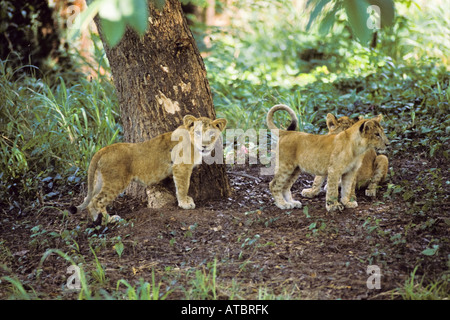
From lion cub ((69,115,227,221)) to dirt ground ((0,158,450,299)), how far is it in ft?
1.07

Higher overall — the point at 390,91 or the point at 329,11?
the point at 329,11

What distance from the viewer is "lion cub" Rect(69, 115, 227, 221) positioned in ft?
18.4

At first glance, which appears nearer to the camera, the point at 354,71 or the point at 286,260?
the point at 286,260

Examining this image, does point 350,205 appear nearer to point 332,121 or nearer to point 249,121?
point 332,121


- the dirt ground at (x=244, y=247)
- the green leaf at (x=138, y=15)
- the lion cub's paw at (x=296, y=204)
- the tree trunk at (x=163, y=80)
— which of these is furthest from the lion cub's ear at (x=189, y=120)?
the green leaf at (x=138, y=15)

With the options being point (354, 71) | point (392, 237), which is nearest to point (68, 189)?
point (392, 237)

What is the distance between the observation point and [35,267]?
4.97m

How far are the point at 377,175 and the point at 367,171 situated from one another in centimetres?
17

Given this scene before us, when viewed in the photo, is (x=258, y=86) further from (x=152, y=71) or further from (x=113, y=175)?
(x=113, y=175)

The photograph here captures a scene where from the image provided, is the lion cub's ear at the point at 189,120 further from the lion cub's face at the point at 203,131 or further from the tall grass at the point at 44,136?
the tall grass at the point at 44,136

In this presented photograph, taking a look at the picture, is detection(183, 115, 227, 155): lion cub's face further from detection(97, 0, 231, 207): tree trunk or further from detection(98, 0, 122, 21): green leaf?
detection(98, 0, 122, 21): green leaf

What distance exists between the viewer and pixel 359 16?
2.60 metres

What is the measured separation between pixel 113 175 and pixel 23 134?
284 centimetres

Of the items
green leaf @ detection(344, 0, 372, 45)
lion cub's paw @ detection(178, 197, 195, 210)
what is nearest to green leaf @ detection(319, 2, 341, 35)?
green leaf @ detection(344, 0, 372, 45)
